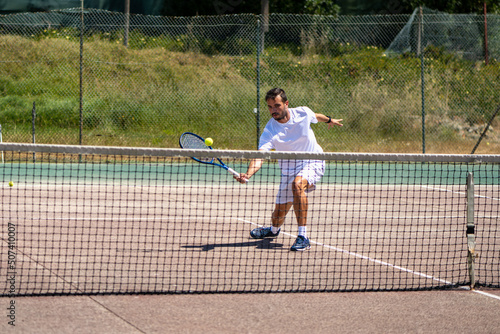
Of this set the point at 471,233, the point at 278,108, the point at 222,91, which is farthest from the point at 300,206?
the point at 222,91

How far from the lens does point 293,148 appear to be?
692 cm

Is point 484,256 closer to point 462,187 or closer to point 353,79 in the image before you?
point 462,187

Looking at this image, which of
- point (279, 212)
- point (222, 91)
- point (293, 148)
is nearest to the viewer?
point (293, 148)

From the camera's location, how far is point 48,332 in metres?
4.05

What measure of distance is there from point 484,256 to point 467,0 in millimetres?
23106

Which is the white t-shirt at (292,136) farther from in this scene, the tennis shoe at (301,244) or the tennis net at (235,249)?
the tennis shoe at (301,244)

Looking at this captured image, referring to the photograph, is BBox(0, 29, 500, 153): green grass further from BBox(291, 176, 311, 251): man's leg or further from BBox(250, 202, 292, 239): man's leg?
BBox(291, 176, 311, 251): man's leg

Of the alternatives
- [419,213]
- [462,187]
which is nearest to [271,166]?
[462,187]

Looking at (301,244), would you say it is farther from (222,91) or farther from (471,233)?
(222,91)

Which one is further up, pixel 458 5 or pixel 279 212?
pixel 458 5

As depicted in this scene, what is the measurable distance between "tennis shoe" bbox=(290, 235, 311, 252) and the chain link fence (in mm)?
10435

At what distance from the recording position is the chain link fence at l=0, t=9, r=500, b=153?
17.8 meters

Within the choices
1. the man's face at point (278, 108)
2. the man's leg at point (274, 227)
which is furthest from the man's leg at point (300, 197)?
the man's face at point (278, 108)

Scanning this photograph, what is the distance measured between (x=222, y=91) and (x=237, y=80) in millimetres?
512
